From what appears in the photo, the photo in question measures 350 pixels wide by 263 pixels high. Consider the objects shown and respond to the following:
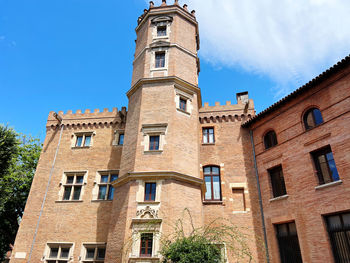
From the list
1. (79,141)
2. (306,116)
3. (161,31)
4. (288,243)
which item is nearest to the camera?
(288,243)

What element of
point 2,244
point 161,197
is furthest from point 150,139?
point 2,244

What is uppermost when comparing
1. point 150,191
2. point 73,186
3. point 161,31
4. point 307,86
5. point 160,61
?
point 161,31

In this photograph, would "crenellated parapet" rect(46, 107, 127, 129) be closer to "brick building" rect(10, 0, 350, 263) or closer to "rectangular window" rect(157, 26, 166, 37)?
"brick building" rect(10, 0, 350, 263)

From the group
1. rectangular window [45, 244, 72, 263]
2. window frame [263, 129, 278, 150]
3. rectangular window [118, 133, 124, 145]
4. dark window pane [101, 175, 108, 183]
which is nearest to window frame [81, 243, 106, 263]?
rectangular window [45, 244, 72, 263]

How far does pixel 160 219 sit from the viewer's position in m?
12.8

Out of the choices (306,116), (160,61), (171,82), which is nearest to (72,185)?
(171,82)

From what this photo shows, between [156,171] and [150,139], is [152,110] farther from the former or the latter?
[156,171]

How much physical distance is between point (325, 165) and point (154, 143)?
910 cm

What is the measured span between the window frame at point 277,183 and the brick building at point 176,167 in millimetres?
62

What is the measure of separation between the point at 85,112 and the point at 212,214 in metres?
12.7

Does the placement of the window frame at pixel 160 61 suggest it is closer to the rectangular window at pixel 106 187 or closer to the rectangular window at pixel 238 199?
the rectangular window at pixel 106 187

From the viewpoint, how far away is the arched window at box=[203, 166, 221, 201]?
16.7 meters

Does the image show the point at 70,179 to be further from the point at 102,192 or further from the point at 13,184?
the point at 13,184

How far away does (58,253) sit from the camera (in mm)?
15945
